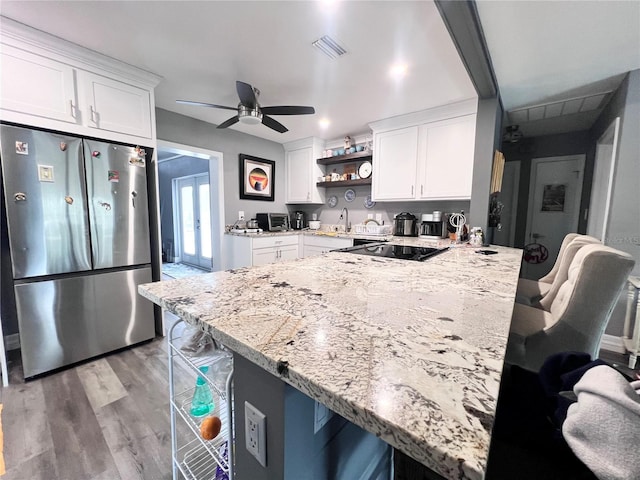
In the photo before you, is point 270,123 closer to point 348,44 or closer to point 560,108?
point 348,44

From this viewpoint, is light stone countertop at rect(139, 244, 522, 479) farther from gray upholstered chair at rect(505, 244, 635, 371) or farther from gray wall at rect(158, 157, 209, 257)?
gray wall at rect(158, 157, 209, 257)

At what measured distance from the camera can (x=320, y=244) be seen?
367cm

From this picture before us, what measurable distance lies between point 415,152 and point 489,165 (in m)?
0.83

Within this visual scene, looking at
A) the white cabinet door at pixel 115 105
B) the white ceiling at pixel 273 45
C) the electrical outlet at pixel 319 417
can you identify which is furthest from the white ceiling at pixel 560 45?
the white cabinet door at pixel 115 105

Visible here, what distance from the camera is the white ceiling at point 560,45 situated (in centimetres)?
147

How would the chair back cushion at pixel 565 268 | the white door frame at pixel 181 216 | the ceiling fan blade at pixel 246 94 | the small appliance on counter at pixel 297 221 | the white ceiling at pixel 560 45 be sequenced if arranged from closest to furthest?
the white ceiling at pixel 560 45 → the chair back cushion at pixel 565 268 → the ceiling fan blade at pixel 246 94 → the small appliance on counter at pixel 297 221 → the white door frame at pixel 181 216

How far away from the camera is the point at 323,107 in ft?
9.50

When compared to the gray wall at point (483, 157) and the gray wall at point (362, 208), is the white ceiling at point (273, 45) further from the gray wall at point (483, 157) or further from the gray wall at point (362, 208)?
the gray wall at point (362, 208)

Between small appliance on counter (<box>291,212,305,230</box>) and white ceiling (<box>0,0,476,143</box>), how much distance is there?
6.41ft

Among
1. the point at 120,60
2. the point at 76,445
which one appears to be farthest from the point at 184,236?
the point at 76,445

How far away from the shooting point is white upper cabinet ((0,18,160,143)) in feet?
5.57

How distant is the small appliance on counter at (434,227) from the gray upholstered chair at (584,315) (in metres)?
2.02

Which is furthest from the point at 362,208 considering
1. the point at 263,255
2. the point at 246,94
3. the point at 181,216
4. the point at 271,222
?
the point at 181,216

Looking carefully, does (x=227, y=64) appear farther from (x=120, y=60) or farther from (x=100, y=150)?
(x=100, y=150)
